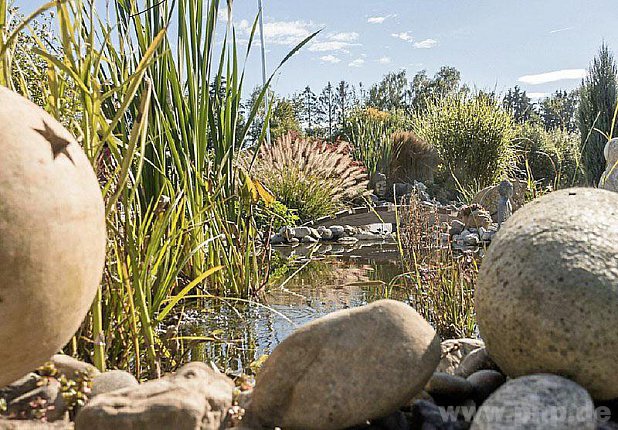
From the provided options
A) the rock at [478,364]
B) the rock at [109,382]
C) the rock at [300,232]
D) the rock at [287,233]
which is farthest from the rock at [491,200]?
the rock at [109,382]

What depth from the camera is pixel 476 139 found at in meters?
13.9

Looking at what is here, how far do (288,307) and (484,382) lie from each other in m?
2.15

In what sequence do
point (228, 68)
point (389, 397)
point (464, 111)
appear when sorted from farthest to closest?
point (464, 111) < point (228, 68) < point (389, 397)

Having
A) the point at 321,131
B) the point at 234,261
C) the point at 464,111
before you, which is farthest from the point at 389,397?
the point at 321,131

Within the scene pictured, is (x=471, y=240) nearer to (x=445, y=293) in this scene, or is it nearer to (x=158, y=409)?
(x=445, y=293)

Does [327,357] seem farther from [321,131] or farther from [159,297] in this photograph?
[321,131]

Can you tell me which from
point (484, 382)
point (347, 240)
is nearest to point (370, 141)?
point (347, 240)

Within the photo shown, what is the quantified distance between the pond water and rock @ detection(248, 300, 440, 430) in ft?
2.24

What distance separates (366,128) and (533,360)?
51.2ft

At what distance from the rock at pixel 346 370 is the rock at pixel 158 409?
0.68ft

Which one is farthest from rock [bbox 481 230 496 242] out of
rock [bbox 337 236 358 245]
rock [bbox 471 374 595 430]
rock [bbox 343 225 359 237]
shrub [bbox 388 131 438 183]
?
shrub [bbox 388 131 438 183]

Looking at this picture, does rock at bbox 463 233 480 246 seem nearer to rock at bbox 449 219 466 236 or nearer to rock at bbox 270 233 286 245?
rock at bbox 449 219 466 236

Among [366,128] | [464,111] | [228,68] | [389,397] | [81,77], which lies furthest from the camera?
[366,128]

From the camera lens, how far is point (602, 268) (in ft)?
6.36
